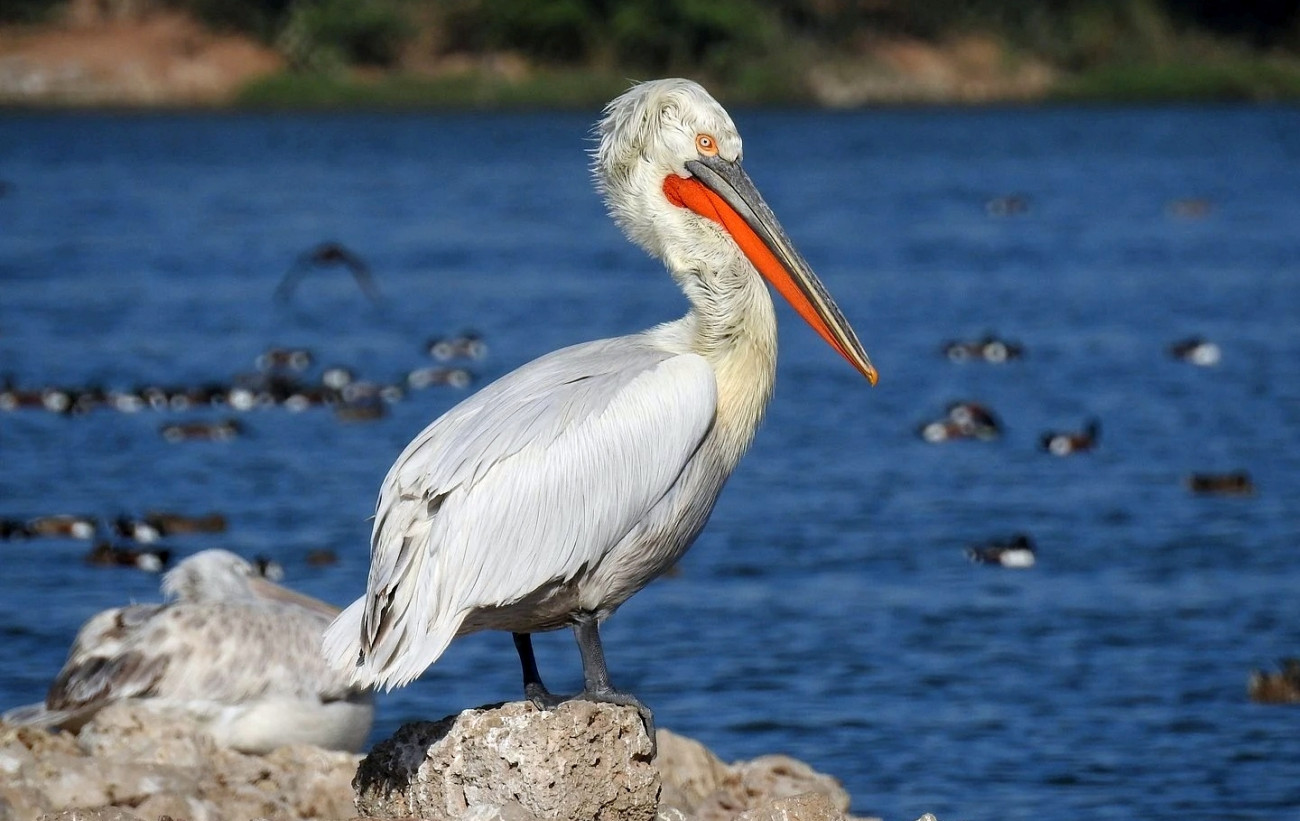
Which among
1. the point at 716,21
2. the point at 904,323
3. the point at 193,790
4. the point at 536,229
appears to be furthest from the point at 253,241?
the point at 716,21

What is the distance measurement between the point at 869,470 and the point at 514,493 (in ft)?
29.8

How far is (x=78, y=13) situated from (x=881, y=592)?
166 feet

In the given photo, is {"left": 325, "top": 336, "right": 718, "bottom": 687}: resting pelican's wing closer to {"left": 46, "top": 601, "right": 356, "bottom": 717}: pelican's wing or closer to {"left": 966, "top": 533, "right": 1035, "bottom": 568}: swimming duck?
{"left": 46, "top": 601, "right": 356, "bottom": 717}: pelican's wing

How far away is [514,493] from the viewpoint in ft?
16.0

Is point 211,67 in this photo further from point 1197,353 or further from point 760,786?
point 760,786

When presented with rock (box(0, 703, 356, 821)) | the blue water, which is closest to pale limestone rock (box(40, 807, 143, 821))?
rock (box(0, 703, 356, 821))

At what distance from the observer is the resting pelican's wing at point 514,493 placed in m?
4.80

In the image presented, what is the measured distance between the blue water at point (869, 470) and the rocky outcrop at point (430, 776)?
1409 mm

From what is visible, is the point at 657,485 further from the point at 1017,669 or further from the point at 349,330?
the point at 349,330

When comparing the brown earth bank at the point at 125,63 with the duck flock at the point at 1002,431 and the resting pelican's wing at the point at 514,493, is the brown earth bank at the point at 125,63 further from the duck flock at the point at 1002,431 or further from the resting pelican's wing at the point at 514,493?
the resting pelican's wing at the point at 514,493

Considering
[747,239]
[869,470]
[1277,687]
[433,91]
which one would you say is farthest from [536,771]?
[433,91]

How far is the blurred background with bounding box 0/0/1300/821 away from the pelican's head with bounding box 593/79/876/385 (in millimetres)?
2917

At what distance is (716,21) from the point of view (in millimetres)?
55125

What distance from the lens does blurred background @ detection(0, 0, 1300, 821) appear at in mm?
8914
